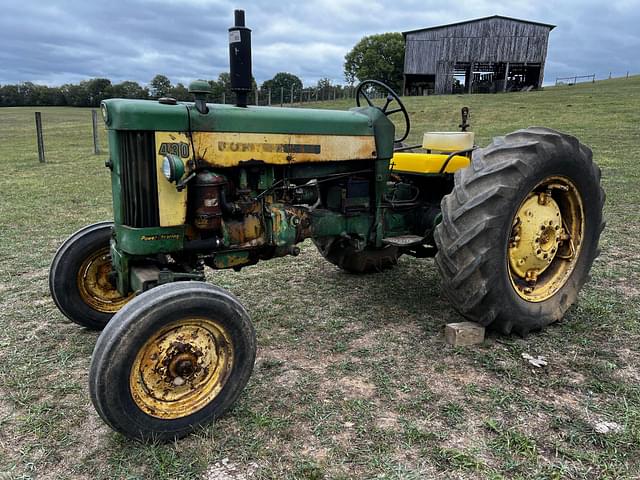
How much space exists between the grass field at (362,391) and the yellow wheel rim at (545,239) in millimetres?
367

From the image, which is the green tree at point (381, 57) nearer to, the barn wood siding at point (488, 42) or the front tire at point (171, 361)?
the barn wood siding at point (488, 42)

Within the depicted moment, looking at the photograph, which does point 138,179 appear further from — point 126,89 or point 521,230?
point 126,89

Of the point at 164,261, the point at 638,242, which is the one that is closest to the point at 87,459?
the point at 164,261

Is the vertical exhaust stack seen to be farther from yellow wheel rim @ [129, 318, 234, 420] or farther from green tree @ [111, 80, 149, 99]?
green tree @ [111, 80, 149, 99]

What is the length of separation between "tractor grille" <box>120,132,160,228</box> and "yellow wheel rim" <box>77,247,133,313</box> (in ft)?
3.10

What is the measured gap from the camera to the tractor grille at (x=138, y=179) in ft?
9.23

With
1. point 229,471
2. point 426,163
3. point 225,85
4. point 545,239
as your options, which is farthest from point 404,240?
point 225,85

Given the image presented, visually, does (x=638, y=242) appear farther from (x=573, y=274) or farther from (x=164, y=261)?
(x=164, y=261)

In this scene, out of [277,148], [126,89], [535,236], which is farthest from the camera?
[126,89]

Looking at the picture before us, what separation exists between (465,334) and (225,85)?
20925mm

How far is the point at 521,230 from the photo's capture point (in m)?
3.55

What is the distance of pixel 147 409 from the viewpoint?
2447mm

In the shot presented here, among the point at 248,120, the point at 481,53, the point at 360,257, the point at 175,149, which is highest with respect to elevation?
the point at 481,53

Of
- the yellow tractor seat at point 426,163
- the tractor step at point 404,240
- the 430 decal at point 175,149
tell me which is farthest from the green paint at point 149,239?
the yellow tractor seat at point 426,163
